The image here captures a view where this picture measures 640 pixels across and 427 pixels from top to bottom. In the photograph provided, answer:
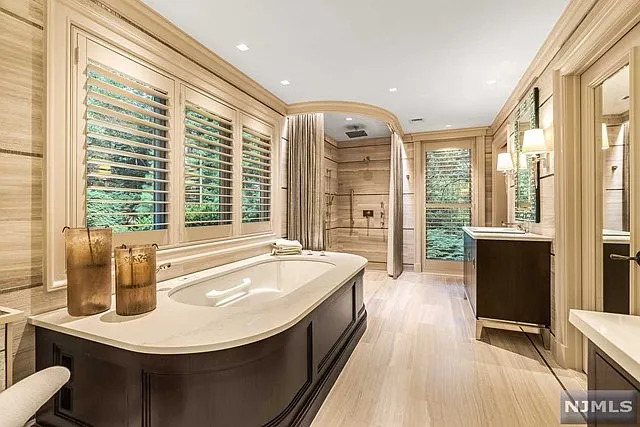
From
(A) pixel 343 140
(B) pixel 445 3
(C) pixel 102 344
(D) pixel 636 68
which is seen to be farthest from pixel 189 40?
(A) pixel 343 140

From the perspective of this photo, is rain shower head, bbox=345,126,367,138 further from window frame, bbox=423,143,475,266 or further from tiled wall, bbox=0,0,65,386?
tiled wall, bbox=0,0,65,386

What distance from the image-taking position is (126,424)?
135 centimetres

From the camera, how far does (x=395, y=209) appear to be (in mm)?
5277

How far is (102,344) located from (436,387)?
Result: 1.96m

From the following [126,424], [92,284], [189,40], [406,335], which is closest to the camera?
[126,424]

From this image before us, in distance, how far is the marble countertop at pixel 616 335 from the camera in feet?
2.88

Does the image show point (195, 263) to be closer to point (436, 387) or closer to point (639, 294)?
point (436, 387)

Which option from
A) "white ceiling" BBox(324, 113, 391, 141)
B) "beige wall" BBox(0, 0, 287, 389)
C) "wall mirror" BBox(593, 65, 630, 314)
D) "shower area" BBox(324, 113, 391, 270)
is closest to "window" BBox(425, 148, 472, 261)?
"shower area" BBox(324, 113, 391, 270)

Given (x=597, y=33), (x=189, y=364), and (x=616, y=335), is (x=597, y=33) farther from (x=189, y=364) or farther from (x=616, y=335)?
(x=189, y=364)

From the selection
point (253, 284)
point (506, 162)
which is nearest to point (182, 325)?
point (253, 284)

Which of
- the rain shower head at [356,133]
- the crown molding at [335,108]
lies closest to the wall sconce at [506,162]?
the crown molding at [335,108]

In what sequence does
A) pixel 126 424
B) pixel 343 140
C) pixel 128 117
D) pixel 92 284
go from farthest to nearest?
1. pixel 343 140
2. pixel 128 117
3. pixel 92 284
4. pixel 126 424

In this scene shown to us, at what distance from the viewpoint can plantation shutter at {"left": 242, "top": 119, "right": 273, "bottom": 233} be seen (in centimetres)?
343

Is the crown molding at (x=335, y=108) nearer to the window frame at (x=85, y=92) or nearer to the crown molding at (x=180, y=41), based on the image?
the crown molding at (x=180, y=41)
